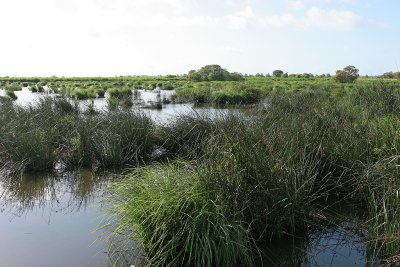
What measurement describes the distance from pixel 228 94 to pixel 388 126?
16629 mm

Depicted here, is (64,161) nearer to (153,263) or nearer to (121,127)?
(121,127)

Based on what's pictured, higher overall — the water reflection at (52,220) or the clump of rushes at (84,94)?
the clump of rushes at (84,94)

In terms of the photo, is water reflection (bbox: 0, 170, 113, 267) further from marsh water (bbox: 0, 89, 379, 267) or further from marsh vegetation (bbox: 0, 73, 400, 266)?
marsh vegetation (bbox: 0, 73, 400, 266)

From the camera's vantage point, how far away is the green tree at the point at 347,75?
35406 millimetres

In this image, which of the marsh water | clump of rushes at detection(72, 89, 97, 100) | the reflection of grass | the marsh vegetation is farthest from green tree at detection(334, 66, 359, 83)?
the marsh water

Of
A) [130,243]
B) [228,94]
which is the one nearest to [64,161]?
[130,243]

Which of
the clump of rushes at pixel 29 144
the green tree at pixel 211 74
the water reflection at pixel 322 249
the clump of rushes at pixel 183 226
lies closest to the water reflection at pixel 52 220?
the clump of rushes at pixel 29 144

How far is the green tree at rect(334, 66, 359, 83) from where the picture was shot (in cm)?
3541

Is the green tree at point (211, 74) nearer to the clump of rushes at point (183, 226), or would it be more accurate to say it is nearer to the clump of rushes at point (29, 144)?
the clump of rushes at point (29, 144)

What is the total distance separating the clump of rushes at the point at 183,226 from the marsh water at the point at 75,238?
0.45 metres

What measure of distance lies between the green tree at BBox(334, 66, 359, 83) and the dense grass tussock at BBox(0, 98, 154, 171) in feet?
97.1

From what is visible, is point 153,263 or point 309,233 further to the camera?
point 309,233

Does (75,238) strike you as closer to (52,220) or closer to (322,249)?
(52,220)

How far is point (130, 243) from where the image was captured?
15.3 feet
